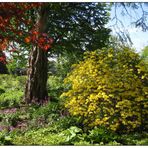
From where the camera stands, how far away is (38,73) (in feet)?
28.1

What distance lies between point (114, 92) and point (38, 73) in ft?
8.44

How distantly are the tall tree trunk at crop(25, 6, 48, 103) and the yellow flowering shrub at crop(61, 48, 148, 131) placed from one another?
2.04 m

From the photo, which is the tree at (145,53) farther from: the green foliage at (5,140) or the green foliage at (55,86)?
the green foliage at (5,140)

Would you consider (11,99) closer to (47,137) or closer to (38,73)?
(38,73)

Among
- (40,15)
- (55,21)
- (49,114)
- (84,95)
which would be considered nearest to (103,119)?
(84,95)

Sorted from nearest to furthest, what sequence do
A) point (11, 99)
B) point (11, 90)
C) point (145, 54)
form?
point (145, 54), point (11, 99), point (11, 90)

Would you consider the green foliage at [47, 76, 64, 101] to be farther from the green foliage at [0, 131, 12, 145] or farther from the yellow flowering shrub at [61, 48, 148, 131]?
the green foliage at [0, 131, 12, 145]

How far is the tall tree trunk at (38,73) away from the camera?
8477mm

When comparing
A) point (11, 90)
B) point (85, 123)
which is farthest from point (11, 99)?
point (85, 123)

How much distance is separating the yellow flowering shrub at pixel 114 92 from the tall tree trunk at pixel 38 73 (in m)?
2.04

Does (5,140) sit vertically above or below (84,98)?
below

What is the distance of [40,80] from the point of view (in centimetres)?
861

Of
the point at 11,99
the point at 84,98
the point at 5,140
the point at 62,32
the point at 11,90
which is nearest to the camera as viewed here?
the point at 5,140

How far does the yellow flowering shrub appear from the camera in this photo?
635 cm
